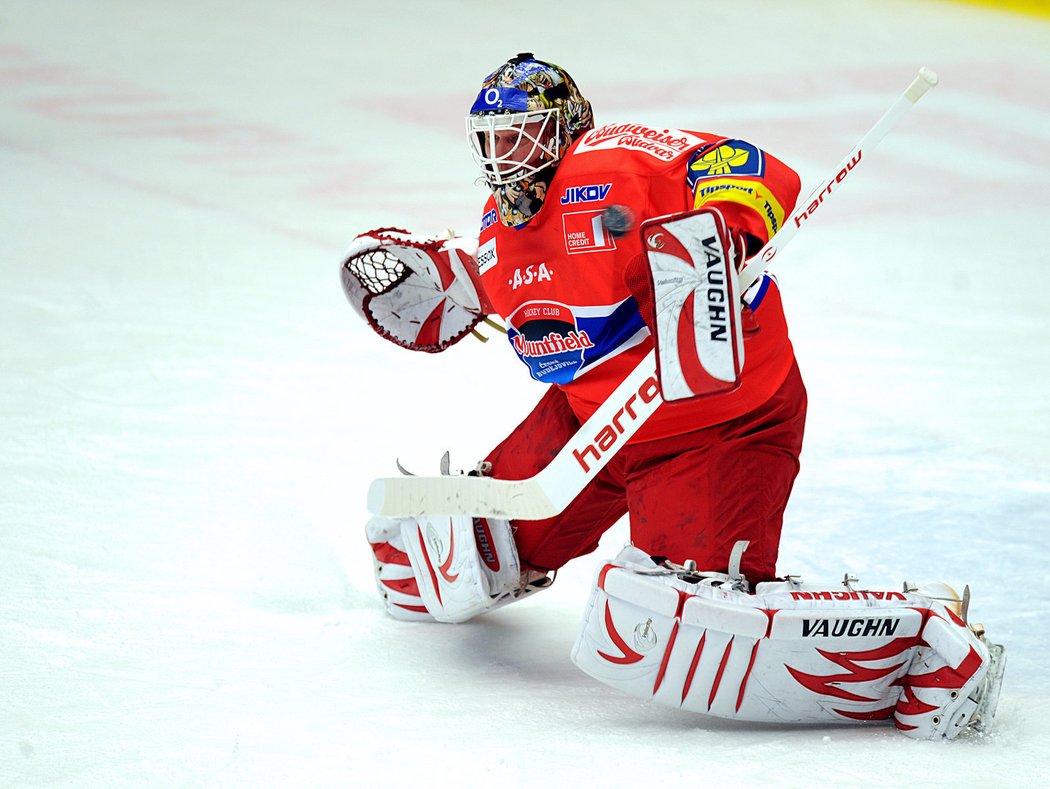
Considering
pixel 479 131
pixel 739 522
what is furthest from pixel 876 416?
pixel 479 131

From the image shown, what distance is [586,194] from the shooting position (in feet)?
6.20

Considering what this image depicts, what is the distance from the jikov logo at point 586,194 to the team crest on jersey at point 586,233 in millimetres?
17

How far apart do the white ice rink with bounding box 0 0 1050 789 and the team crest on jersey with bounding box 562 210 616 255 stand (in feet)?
2.06

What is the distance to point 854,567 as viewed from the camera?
2.36m

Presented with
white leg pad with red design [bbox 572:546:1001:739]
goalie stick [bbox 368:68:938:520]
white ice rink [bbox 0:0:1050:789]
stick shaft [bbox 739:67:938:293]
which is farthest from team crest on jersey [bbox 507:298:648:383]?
white ice rink [bbox 0:0:1050:789]

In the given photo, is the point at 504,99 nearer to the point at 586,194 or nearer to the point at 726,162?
the point at 586,194

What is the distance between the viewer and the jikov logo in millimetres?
1878

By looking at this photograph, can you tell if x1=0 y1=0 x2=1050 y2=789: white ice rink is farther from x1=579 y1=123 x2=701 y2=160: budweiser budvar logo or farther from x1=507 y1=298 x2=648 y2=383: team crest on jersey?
x1=579 y1=123 x2=701 y2=160: budweiser budvar logo

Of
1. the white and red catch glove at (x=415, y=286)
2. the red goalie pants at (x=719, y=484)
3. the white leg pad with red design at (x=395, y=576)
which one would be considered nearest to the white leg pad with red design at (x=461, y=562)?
the white leg pad with red design at (x=395, y=576)

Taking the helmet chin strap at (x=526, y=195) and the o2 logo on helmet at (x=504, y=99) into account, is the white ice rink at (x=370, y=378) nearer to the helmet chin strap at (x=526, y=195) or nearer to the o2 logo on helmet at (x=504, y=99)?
the helmet chin strap at (x=526, y=195)

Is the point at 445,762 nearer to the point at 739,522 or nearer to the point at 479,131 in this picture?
the point at 739,522

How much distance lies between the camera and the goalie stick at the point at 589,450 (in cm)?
175

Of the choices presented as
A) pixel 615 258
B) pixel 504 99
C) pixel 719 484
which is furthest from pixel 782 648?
pixel 504 99

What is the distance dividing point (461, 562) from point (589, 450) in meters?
0.42
